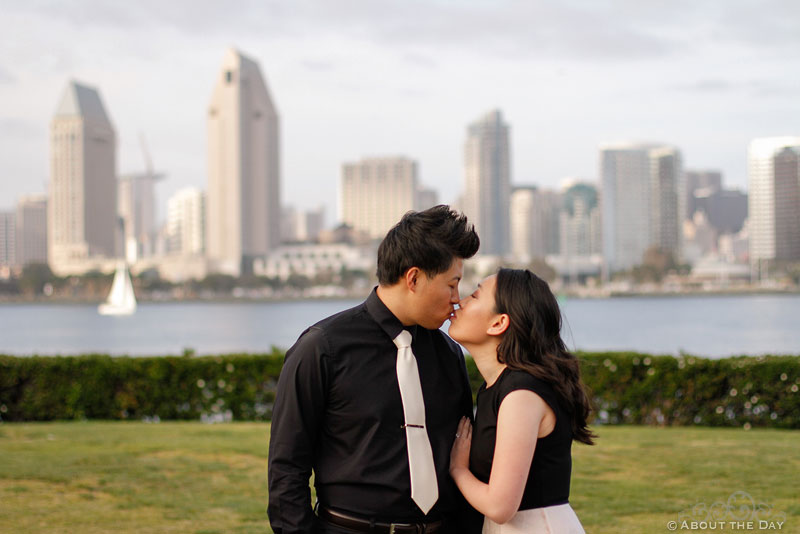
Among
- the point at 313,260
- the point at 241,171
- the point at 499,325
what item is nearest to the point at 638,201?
the point at 313,260

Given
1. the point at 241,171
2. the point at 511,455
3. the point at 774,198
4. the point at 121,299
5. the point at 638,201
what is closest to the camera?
the point at 511,455

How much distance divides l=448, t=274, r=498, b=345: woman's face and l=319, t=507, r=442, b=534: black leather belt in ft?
2.00

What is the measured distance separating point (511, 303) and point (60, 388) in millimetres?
9596

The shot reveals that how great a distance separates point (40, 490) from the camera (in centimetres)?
693

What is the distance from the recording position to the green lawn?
6.18 meters

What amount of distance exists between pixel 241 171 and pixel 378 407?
525 feet

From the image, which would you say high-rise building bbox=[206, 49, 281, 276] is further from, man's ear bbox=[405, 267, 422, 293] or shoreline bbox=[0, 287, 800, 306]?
man's ear bbox=[405, 267, 422, 293]

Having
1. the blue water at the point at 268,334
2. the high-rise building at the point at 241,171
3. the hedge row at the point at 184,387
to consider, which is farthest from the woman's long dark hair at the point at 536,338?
the high-rise building at the point at 241,171

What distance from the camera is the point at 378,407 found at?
2840 mm

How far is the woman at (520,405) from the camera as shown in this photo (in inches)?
110

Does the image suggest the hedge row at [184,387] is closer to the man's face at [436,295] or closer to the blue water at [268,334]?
the man's face at [436,295]

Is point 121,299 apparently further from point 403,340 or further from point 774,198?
point 774,198

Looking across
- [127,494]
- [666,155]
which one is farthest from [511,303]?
[666,155]

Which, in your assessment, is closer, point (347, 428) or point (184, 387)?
point (347, 428)
